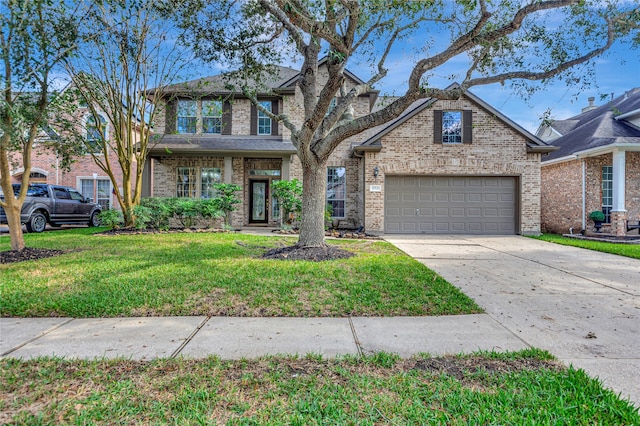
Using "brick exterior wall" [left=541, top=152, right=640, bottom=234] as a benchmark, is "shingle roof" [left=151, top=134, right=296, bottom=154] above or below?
above

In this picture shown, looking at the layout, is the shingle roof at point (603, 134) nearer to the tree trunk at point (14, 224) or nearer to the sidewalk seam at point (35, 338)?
the sidewalk seam at point (35, 338)

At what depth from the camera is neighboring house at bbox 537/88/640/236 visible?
38.9 feet

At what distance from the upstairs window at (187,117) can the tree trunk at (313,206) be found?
9.29 metres

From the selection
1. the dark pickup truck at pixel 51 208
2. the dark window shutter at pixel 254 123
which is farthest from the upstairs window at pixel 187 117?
the dark pickup truck at pixel 51 208

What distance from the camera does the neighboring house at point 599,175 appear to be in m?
11.9

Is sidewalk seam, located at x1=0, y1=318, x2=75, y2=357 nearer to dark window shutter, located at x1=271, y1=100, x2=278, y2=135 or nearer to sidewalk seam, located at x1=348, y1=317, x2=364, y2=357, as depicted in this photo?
sidewalk seam, located at x1=348, y1=317, x2=364, y2=357

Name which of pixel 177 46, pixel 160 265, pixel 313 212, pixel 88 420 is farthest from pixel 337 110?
pixel 177 46

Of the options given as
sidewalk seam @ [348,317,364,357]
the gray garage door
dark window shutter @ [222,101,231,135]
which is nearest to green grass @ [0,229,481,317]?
sidewalk seam @ [348,317,364,357]

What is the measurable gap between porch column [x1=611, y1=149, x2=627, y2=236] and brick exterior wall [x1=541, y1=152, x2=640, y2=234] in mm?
208

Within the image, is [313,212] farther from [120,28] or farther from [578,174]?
[578,174]

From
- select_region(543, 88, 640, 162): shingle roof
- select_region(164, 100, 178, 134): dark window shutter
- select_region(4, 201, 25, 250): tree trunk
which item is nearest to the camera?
select_region(4, 201, 25, 250): tree trunk

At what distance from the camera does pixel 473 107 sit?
12.7 m

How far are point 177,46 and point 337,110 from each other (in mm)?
7233

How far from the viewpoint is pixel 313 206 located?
7.61 m
